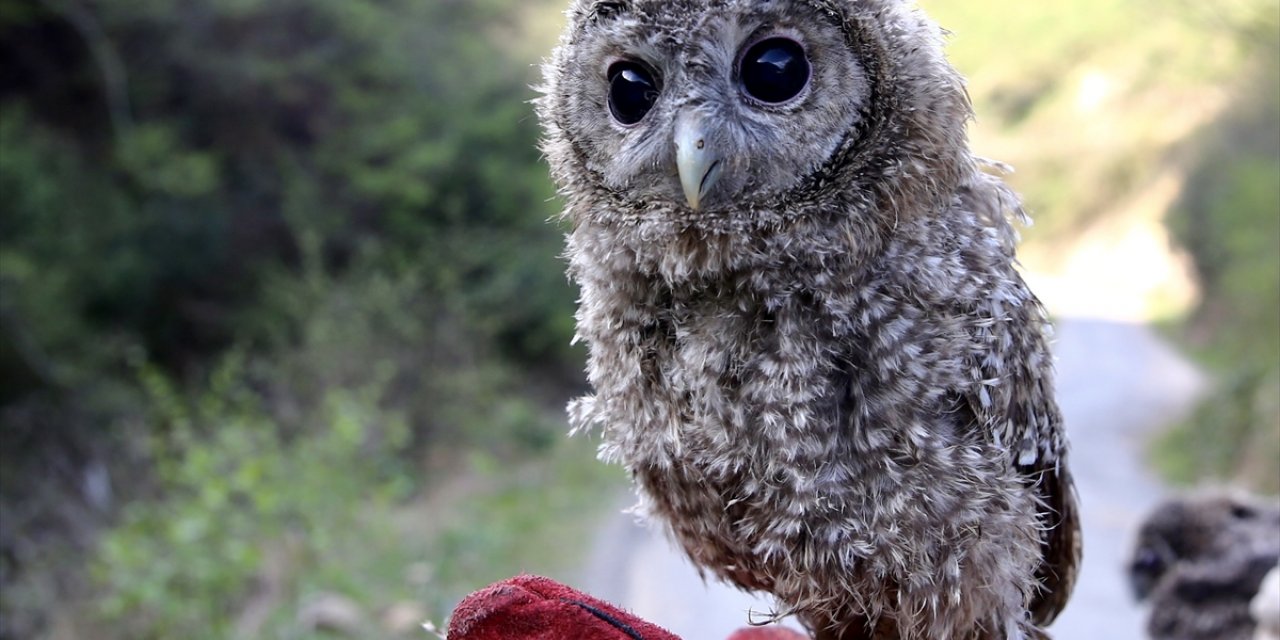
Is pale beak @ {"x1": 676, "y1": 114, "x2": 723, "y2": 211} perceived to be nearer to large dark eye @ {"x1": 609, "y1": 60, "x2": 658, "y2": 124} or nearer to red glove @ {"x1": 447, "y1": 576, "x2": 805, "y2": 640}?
large dark eye @ {"x1": 609, "y1": 60, "x2": 658, "y2": 124}

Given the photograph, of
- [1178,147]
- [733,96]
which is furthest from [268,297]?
[1178,147]

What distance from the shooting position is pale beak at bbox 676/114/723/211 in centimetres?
135

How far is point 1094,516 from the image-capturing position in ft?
27.8

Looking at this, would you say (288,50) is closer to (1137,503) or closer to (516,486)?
(516,486)

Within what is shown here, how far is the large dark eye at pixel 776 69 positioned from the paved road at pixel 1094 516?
90cm

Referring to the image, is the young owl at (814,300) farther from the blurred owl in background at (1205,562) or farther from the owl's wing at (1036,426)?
the blurred owl in background at (1205,562)

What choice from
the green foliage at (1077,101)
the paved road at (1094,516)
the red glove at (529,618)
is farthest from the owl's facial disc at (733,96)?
the green foliage at (1077,101)

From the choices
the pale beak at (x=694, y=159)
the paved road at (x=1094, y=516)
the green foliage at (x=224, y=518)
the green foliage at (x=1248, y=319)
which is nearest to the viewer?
the pale beak at (x=694, y=159)

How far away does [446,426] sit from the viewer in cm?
985

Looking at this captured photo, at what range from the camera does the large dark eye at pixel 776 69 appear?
1.39 metres

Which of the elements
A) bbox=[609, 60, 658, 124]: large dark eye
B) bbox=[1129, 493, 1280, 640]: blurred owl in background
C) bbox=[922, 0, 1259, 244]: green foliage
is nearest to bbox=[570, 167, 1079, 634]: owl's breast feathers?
bbox=[609, 60, 658, 124]: large dark eye

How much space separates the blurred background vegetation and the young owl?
3.76 m

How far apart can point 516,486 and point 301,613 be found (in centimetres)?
349

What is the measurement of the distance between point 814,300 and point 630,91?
0.44 meters
